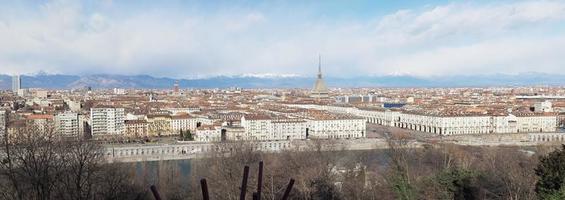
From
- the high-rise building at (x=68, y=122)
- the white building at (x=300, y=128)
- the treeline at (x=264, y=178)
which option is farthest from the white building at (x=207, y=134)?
the treeline at (x=264, y=178)

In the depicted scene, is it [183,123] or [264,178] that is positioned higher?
[264,178]

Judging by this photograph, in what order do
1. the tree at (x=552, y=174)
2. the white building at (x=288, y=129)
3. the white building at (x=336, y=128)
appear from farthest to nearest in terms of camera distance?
the white building at (x=336, y=128) < the white building at (x=288, y=129) < the tree at (x=552, y=174)

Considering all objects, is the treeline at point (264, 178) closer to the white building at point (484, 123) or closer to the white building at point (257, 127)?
the white building at point (257, 127)

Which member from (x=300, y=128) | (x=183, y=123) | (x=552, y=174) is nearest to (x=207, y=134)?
(x=300, y=128)

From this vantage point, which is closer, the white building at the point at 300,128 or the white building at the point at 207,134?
the white building at the point at 207,134

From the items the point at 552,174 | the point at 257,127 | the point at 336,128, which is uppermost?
the point at 552,174

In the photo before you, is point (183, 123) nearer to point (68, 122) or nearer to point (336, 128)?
point (68, 122)

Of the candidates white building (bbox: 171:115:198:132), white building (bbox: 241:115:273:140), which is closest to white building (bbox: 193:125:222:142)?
white building (bbox: 241:115:273:140)

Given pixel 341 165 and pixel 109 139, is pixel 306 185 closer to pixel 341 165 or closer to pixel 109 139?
pixel 341 165
